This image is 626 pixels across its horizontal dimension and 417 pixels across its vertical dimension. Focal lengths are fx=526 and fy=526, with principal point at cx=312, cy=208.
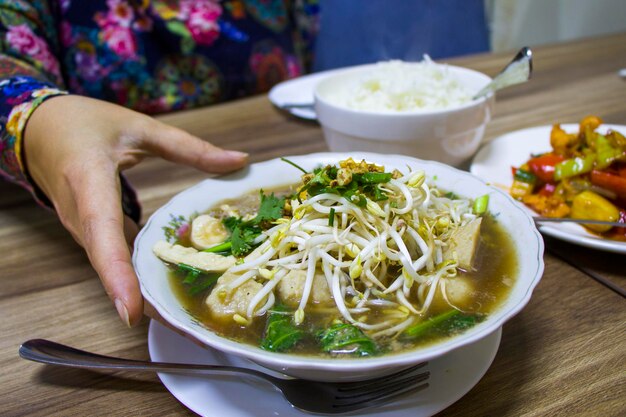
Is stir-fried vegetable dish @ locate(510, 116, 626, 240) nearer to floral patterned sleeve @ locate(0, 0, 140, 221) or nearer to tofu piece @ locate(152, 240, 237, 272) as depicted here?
tofu piece @ locate(152, 240, 237, 272)

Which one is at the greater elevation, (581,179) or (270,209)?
(270,209)

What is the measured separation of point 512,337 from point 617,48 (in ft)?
7.96

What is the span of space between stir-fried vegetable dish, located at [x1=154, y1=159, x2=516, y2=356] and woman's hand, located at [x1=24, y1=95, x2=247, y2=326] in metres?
0.11

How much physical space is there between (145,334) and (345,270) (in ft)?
1.53

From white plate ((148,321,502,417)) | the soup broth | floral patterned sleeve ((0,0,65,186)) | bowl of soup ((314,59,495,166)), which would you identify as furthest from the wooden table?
bowl of soup ((314,59,495,166))

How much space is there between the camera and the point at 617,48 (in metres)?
2.81

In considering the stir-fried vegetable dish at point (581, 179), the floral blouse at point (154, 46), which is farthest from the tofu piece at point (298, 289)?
the floral blouse at point (154, 46)

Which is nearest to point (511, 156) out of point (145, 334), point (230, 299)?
point (230, 299)

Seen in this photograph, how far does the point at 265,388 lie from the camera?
2.97 ft

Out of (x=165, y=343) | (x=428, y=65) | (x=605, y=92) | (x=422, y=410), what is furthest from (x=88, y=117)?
(x=605, y=92)

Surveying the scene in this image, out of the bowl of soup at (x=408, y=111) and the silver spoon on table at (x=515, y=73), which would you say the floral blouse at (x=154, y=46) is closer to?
the bowl of soup at (x=408, y=111)

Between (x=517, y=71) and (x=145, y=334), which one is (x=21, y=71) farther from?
(x=517, y=71)

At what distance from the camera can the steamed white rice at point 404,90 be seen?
5.44ft

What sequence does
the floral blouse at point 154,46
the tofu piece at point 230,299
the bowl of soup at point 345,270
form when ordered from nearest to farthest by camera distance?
the bowl of soup at point 345,270 → the tofu piece at point 230,299 → the floral blouse at point 154,46
